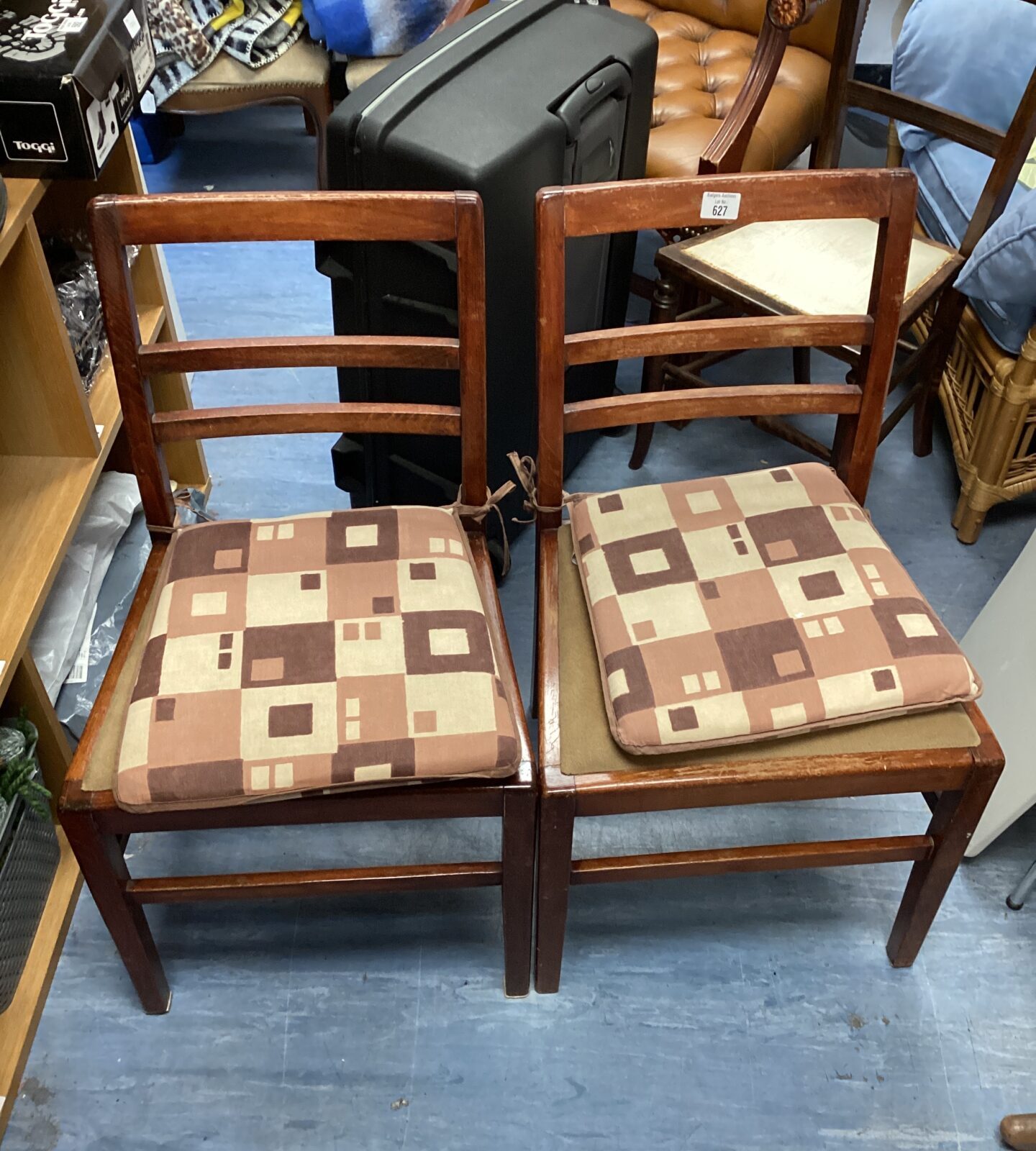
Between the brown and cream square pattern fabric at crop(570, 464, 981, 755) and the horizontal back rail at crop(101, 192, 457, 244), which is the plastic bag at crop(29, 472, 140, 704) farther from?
the brown and cream square pattern fabric at crop(570, 464, 981, 755)

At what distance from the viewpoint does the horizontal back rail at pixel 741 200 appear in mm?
1086

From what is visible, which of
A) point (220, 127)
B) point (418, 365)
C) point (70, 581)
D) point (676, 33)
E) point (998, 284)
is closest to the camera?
point (418, 365)

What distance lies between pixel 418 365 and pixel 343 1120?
0.90 metres

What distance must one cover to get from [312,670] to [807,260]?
1.15 m

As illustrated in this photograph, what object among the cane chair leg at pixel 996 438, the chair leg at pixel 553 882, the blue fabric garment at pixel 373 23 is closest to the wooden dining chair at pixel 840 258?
the cane chair leg at pixel 996 438

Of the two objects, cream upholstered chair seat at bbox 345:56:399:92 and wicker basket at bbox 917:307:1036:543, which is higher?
cream upholstered chair seat at bbox 345:56:399:92

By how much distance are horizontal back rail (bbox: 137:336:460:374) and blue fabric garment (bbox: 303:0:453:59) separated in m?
1.50

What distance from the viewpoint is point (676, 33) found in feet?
7.78

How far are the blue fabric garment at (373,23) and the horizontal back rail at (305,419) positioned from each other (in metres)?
1.51

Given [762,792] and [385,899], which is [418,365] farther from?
[385,899]

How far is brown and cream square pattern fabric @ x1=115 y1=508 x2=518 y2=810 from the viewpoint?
1020 mm

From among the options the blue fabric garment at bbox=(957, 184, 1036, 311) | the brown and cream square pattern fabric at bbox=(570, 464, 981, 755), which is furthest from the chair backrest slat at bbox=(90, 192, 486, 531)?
the blue fabric garment at bbox=(957, 184, 1036, 311)

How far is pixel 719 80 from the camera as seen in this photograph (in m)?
2.24

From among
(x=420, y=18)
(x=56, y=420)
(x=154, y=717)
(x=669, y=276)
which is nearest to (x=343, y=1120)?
(x=154, y=717)
